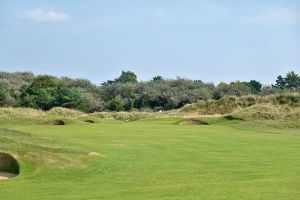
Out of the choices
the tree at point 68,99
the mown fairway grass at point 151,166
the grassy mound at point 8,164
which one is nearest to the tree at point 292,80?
the tree at point 68,99

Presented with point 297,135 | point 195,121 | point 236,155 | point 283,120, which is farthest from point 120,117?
point 236,155

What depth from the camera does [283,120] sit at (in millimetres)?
34969

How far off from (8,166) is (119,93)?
199 feet

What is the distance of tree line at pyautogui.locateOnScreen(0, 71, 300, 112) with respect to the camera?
6369 centimetres

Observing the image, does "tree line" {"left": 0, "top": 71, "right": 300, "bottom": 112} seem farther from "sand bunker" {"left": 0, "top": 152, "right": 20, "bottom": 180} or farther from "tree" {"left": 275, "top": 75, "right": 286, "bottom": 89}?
"sand bunker" {"left": 0, "top": 152, "right": 20, "bottom": 180}

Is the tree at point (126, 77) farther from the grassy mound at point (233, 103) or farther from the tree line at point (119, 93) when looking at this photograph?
the grassy mound at point (233, 103)

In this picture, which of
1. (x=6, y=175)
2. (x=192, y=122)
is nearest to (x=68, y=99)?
(x=192, y=122)

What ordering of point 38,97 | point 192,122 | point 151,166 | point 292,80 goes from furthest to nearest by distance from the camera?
point 292,80
point 38,97
point 192,122
point 151,166

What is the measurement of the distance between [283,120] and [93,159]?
1889cm

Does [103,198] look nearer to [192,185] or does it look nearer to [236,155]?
[192,185]

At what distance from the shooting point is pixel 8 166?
1853 cm

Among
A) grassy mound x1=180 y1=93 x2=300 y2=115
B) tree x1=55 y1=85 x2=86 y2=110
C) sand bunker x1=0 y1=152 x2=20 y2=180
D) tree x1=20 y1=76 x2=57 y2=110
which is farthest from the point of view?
tree x1=55 y1=85 x2=86 y2=110

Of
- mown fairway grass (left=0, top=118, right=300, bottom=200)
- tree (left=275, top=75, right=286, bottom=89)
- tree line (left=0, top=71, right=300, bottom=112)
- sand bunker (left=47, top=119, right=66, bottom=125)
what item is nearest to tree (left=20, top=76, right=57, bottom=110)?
tree line (left=0, top=71, right=300, bottom=112)

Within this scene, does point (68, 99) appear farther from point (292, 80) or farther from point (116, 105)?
point (292, 80)
